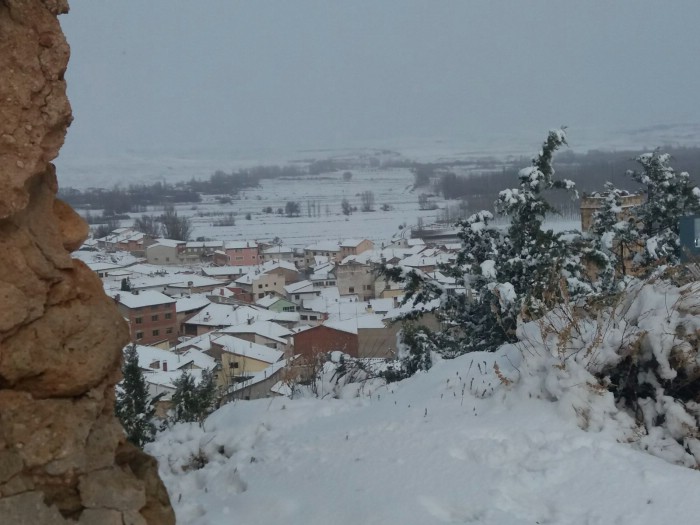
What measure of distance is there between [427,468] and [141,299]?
35.8 meters

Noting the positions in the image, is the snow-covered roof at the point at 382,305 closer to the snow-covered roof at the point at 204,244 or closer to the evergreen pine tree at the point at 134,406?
the evergreen pine tree at the point at 134,406

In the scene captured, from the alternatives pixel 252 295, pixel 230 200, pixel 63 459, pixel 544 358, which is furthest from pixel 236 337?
pixel 230 200

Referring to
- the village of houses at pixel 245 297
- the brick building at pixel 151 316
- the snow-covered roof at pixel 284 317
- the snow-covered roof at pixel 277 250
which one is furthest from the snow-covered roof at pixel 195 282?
the snow-covered roof at pixel 277 250

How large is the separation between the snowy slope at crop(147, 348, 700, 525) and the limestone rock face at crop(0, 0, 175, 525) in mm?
1083

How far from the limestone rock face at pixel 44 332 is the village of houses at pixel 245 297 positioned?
7349mm

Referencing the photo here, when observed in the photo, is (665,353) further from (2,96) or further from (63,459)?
(2,96)

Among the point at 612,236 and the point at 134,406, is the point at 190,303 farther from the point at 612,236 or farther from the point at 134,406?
the point at 134,406

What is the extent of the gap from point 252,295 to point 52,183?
4989 cm

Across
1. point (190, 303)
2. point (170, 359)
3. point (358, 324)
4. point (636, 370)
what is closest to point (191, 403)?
point (636, 370)

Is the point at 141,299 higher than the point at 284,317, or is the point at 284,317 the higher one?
the point at 141,299

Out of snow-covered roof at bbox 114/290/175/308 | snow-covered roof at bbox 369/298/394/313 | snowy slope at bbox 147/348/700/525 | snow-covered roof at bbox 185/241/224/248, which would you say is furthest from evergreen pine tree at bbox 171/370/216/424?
snow-covered roof at bbox 185/241/224/248

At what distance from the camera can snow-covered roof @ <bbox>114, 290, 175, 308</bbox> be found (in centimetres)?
3710

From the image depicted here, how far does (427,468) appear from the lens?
393 centimetres

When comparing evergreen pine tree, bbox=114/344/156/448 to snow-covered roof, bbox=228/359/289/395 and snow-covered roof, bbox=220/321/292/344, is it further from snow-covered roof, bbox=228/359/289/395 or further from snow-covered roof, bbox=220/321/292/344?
snow-covered roof, bbox=220/321/292/344
